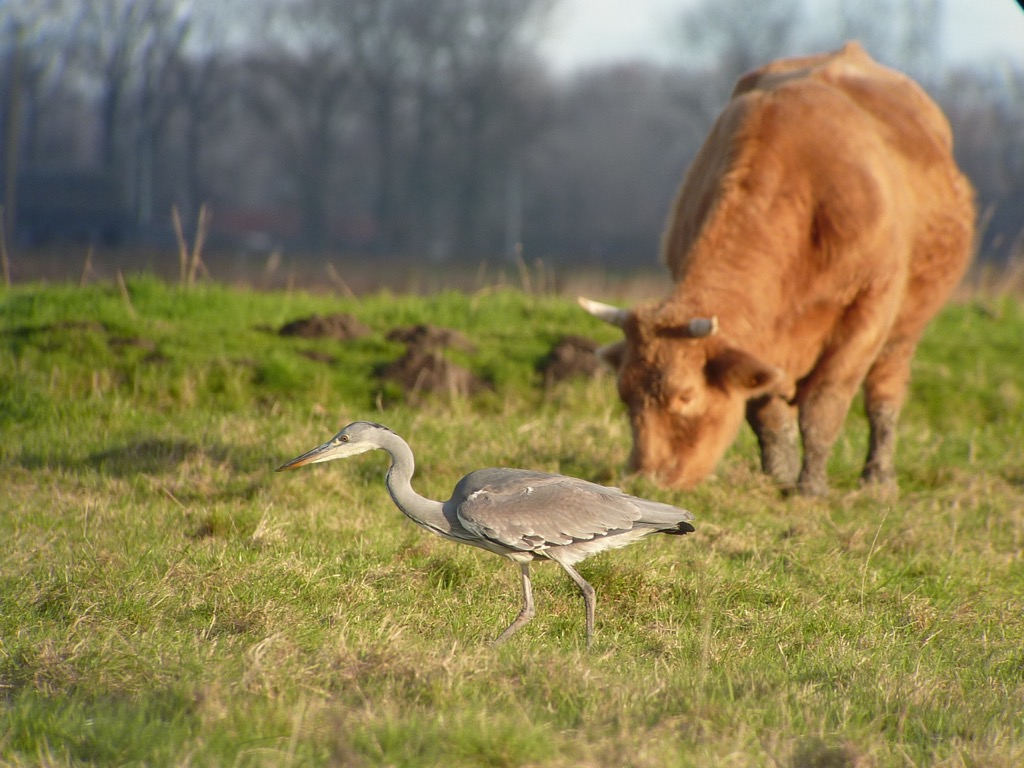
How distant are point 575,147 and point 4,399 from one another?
2386 inches

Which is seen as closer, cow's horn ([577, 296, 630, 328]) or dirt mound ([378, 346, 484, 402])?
cow's horn ([577, 296, 630, 328])

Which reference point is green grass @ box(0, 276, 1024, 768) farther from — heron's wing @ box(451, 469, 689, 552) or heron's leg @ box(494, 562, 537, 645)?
heron's wing @ box(451, 469, 689, 552)

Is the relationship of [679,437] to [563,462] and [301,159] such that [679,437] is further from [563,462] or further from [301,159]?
[301,159]

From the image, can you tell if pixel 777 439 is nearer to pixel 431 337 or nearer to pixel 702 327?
pixel 702 327

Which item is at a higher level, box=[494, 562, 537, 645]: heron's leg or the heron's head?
the heron's head

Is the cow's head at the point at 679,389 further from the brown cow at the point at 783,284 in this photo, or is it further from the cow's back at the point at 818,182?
the cow's back at the point at 818,182

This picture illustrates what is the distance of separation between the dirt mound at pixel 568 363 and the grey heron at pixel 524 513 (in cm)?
514

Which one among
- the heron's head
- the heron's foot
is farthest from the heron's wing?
the heron's head

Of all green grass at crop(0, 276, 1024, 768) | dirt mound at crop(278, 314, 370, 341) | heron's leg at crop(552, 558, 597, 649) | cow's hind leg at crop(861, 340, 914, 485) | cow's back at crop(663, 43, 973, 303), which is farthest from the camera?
dirt mound at crop(278, 314, 370, 341)

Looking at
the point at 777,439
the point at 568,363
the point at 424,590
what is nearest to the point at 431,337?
the point at 568,363

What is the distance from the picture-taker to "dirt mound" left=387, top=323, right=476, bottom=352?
33.5 ft

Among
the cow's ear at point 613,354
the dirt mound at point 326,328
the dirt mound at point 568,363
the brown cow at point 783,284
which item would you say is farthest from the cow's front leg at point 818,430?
the dirt mound at point 326,328

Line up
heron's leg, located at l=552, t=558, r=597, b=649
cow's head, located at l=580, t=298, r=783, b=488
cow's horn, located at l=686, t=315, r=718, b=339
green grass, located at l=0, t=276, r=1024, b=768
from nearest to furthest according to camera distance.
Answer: green grass, located at l=0, t=276, r=1024, b=768
heron's leg, located at l=552, t=558, r=597, b=649
cow's horn, located at l=686, t=315, r=718, b=339
cow's head, located at l=580, t=298, r=783, b=488

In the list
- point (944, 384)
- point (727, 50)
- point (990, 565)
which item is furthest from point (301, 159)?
point (990, 565)
